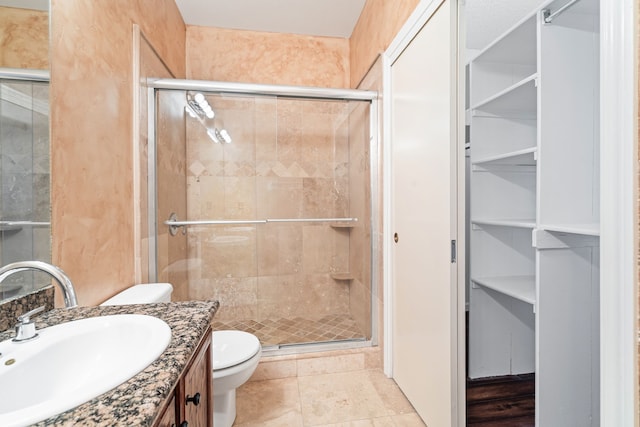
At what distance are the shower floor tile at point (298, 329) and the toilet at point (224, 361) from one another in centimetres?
58

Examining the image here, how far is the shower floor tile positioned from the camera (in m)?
2.13

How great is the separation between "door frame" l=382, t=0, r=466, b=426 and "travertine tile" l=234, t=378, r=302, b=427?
2.04 feet

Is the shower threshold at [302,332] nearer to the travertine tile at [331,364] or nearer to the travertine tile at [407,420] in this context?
the travertine tile at [331,364]

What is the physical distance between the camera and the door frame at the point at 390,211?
4.09ft

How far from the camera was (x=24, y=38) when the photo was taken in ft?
2.87

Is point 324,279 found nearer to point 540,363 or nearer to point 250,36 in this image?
point 540,363

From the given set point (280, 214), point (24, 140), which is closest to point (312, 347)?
point (280, 214)

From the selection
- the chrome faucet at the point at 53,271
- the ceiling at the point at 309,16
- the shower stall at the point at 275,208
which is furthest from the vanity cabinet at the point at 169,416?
the ceiling at the point at 309,16

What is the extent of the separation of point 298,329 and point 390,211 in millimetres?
1132

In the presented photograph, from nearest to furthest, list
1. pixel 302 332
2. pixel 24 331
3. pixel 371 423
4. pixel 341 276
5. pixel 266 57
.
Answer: pixel 24 331
pixel 371 423
pixel 302 332
pixel 341 276
pixel 266 57

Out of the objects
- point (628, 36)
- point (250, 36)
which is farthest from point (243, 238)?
point (628, 36)

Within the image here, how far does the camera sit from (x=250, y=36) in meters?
2.60

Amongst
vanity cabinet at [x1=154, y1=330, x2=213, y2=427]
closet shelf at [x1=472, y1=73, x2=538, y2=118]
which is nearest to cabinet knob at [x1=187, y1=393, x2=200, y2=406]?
vanity cabinet at [x1=154, y1=330, x2=213, y2=427]

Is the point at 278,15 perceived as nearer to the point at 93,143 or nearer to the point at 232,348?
the point at 93,143
